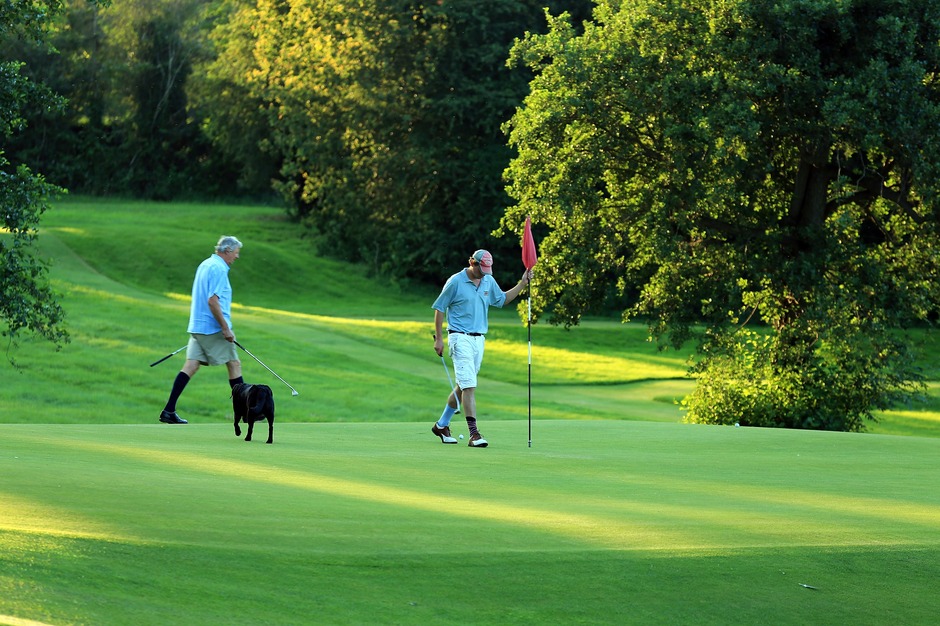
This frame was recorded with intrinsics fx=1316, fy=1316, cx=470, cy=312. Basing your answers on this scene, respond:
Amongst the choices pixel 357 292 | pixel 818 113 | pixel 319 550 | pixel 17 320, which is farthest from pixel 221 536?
pixel 357 292

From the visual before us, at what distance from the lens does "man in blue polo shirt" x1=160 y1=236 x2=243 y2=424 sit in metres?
16.7

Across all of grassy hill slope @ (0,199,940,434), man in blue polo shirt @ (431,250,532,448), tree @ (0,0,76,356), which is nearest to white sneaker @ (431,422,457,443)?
man in blue polo shirt @ (431,250,532,448)

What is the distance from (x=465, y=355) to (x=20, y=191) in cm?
1010

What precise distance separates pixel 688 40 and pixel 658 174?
9.19 ft

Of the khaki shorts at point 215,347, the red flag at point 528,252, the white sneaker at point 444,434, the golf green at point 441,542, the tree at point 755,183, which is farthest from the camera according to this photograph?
the tree at point 755,183

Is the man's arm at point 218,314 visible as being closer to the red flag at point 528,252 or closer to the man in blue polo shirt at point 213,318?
the man in blue polo shirt at point 213,318

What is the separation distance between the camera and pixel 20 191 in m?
21.9

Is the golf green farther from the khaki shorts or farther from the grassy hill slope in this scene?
the grassy hill slope

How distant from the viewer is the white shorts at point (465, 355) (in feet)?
50.9

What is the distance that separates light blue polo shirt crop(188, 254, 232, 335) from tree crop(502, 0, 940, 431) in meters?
11.1

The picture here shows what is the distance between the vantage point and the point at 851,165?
90.5ft

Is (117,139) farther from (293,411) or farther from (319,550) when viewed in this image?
(319,550)

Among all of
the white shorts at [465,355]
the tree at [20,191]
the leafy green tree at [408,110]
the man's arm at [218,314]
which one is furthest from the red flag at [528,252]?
the leafy green tree at [408,110]

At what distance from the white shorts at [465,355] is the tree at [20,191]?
9034 mm
